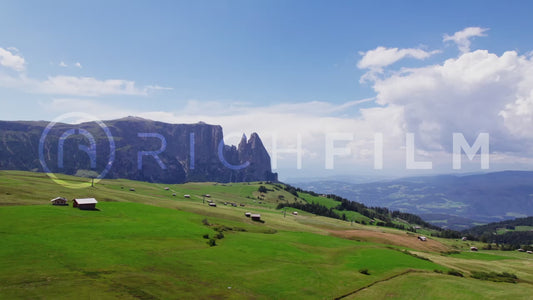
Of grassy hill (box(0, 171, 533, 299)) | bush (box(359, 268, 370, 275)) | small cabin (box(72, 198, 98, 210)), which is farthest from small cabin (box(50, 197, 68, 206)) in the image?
bush (box(359, 268, 370, 275))

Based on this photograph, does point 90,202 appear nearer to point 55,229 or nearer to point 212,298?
point 55,229

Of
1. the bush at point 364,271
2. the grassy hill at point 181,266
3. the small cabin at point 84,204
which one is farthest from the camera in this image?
the small cabin at point 84,204

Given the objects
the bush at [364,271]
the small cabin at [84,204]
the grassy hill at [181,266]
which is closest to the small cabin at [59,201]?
the small cabin at [84,204]

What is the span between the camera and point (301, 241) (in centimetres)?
9138

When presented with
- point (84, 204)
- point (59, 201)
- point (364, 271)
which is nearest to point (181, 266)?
point (364, 271)

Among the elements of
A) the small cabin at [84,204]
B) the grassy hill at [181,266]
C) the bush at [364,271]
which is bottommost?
the bush at [364,271]

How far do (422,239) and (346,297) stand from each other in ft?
380

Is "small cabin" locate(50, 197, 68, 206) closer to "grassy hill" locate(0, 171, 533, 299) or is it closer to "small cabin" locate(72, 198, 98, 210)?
"small cabin" locate(72, 198, 98, 210)

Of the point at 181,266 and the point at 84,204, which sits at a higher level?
the point at 84,204

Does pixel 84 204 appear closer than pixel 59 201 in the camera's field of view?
Yes

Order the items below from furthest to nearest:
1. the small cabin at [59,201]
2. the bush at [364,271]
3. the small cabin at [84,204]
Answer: the small cabin at [59,201]
the small cabin at [84,204]
the bush at [364,271]

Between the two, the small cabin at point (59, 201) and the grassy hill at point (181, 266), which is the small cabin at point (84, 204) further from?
the small cabin at point (59, 201)

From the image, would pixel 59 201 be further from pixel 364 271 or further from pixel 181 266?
pixel 364 271

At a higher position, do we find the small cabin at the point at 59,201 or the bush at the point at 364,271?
the small cabin at the point at 59,201
